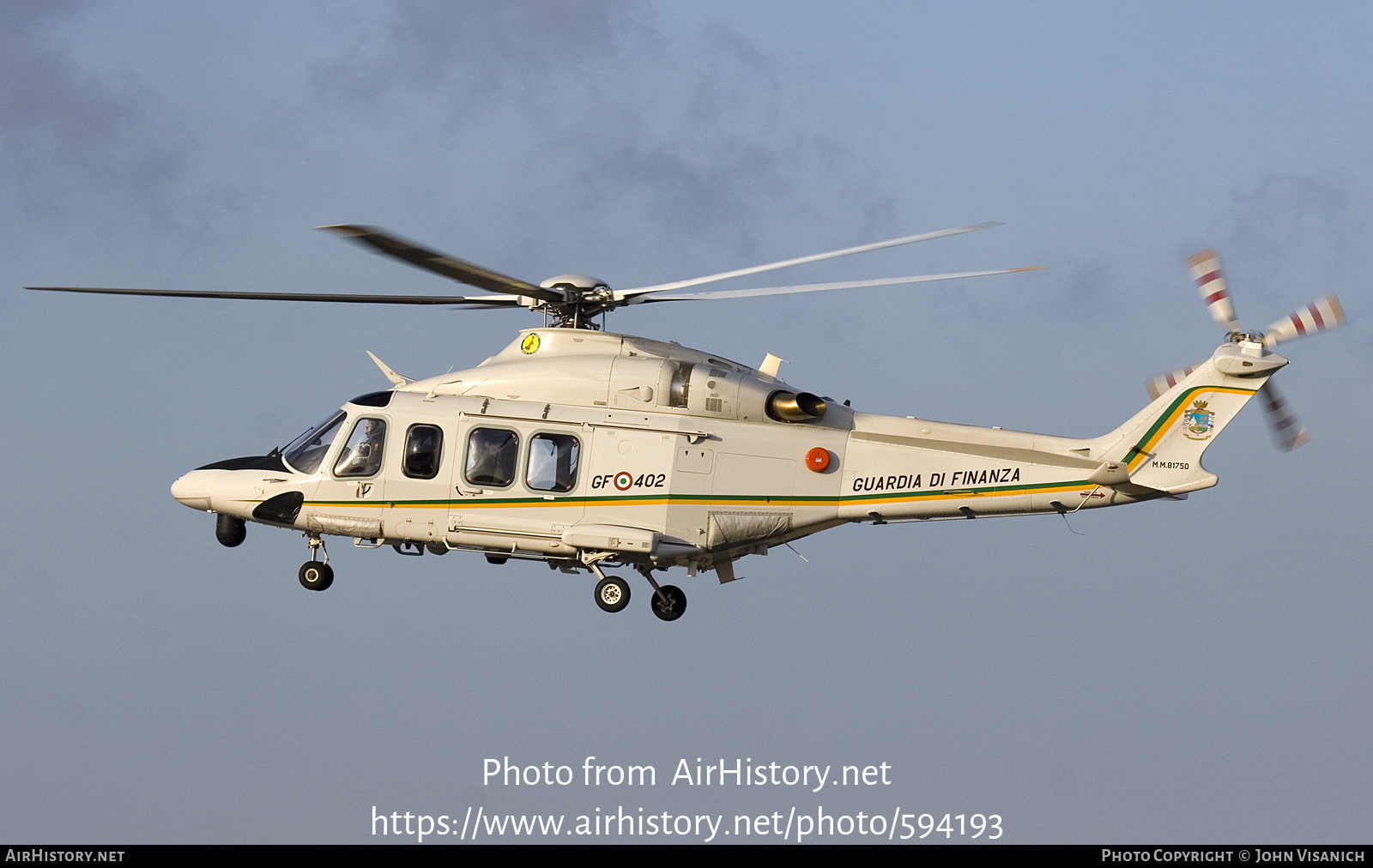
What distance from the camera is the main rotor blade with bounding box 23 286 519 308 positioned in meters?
27.1

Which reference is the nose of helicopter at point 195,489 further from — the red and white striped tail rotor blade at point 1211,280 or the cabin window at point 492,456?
the red and white striped tail rotor blade at point 1211,280

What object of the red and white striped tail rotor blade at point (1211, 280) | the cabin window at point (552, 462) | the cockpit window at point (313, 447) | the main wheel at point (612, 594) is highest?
the red and white striped tail rotor blade at point (1211, 280)

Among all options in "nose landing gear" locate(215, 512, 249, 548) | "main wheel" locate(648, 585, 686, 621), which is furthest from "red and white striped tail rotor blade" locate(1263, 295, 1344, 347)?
"nose landing gear" locate(215, 512, 249, 548)

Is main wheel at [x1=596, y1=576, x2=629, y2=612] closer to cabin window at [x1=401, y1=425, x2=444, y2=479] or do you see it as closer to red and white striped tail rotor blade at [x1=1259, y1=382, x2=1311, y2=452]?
cabin window at [x1=401, y1=425, x2=444, y2=479]

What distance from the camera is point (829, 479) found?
26.9m

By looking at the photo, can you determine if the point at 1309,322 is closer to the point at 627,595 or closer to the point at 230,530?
the point at 627,595

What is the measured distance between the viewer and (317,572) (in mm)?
28547

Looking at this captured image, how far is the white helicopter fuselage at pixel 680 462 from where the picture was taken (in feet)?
86.1

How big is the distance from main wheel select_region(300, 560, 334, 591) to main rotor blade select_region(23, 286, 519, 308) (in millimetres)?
3980

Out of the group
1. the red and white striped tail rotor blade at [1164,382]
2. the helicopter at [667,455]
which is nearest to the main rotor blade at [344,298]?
the helicopter at [667,455]

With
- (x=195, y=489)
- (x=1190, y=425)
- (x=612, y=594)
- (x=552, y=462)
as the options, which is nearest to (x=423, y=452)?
(x=552, y=462)

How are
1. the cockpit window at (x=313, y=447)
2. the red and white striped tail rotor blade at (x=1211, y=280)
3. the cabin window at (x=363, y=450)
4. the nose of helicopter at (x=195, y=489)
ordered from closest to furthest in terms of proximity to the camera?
the red and white striped tail rotor blade at (x=1211, y=280) → the cabin window at (x=363, y=450) → the cockpit window at (x=313, y=447) → the nose of helicopter at (x=195, y=489)

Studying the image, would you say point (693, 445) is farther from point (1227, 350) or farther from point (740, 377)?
point (1227, 350)

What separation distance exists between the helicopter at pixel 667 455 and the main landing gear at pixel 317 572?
253 mm
